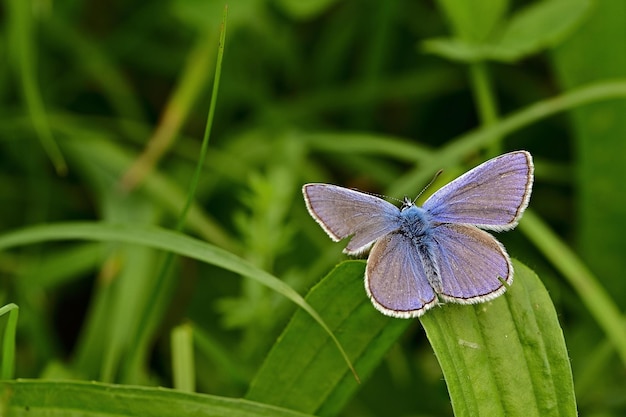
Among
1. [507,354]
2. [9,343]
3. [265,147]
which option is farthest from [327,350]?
[265,147]

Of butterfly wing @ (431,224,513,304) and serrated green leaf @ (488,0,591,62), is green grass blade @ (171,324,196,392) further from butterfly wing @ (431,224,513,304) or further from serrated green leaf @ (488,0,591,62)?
serrated green leaf @ (488,0,591,62)

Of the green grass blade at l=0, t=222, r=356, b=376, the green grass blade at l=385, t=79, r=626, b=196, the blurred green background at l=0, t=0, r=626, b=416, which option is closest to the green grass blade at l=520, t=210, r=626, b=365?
the blurred green background at l=0, t=0, r=626, b=416

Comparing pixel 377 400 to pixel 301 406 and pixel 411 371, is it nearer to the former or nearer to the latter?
pixel 411 371

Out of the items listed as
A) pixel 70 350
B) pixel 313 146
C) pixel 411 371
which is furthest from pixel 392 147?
pixel 70 350

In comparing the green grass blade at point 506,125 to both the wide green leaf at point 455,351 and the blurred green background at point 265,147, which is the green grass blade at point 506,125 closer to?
the blurred green background at point 265,147

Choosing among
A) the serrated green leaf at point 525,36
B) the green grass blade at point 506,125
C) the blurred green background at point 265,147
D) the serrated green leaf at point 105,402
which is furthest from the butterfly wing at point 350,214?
the serrated green leaf at point 525,36

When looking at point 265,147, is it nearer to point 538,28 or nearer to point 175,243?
point 538,28
